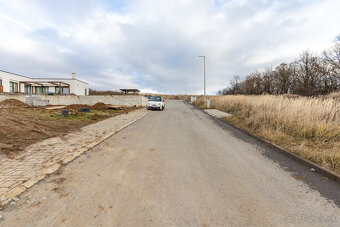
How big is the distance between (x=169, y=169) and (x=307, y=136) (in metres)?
5.39

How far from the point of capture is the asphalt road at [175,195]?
1.96 m

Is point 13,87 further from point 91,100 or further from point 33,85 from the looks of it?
point 91,100

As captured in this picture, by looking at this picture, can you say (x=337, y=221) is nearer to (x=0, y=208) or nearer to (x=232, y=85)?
(x=0, y=208)

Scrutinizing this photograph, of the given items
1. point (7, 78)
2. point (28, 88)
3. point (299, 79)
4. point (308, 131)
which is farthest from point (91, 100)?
point (299, 79)

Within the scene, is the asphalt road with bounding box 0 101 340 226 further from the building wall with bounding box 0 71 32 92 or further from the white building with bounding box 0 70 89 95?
the building wall with bounding box 0 71 32 92

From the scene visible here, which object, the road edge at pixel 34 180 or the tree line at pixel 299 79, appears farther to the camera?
the tree line at pixel 299 79

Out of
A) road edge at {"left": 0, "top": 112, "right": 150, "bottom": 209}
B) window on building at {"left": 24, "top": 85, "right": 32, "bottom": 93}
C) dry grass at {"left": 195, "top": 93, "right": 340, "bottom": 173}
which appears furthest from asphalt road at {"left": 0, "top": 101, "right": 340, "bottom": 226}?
window on building at {"left": 24, "top": 85, "right": 32, "bottom": 93}

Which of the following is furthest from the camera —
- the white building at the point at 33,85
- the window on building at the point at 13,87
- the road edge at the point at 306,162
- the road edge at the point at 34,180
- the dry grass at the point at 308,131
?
the window on building at the point at 13,87

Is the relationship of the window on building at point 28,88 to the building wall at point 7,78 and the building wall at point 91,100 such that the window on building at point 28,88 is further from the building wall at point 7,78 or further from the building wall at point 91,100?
the building wall at point 91,100

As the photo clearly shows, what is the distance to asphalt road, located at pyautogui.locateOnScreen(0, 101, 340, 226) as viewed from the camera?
1960 millimetres

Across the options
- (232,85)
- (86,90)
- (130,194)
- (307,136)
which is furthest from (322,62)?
(86,90)

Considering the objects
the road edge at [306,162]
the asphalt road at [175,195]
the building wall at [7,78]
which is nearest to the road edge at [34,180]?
the asphalt road at [175,195]

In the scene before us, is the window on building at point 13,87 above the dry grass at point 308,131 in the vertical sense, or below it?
above

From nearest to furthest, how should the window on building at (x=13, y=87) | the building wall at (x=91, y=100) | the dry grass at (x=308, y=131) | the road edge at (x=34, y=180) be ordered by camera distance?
the road edge at (x=34, y=180) < the dry grass at (x=308, y=131) < the building wall at (x=91, y=100) < the window on building at (x=13, y=87)
